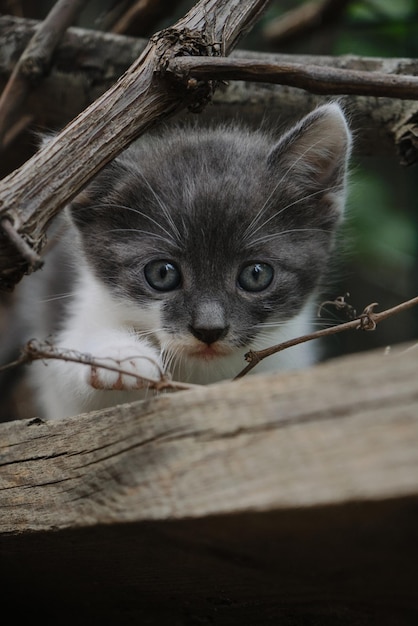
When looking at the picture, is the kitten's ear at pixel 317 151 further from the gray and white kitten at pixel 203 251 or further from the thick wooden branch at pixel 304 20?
the thick wooden branch at pixel 304 20

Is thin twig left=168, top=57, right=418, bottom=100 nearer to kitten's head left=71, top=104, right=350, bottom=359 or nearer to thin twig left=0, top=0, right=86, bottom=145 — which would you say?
kitten's head left=71, top=104, right=350, bottom=359

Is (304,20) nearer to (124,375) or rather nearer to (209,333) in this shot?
(209,333)

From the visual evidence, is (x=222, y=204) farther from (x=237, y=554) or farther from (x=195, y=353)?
(x=237, y=554)

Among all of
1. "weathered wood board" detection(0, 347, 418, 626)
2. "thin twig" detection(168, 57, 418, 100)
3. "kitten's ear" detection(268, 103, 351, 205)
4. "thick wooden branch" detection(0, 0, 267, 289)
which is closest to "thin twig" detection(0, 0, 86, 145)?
"kitten's ear" detection(268, 103, 351, 205)

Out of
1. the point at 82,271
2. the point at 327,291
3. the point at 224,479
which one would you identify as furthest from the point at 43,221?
the point at 327,291

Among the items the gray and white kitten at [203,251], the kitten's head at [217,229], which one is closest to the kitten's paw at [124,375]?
the gray and white kitten at [203,251]

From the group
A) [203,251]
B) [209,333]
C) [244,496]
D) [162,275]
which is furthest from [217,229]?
[244,496]

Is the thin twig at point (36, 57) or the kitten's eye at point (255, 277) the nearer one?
the kitten's eye at point (255, 277)
